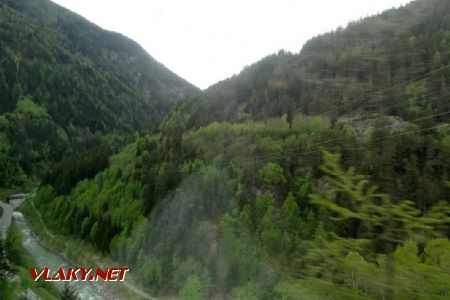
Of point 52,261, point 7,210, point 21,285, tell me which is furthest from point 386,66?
point 7,210

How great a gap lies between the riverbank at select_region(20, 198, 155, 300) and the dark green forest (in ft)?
3.05

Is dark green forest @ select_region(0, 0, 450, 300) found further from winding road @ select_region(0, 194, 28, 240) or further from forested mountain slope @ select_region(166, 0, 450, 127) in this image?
winding road @ select_region(0, 194, 28, 240)

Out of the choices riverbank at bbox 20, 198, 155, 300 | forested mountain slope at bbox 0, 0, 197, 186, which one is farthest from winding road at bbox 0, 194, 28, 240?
forested mountain slope at bbox 0, 0, 197, 186

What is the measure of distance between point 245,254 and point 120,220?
2167 cm

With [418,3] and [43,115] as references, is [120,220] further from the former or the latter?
[43,115]

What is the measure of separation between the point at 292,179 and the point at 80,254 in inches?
996

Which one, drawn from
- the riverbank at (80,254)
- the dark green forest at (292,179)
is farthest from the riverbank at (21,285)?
the dark green forest at (292,179)

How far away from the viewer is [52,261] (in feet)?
157

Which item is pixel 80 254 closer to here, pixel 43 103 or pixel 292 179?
pixel 292 179

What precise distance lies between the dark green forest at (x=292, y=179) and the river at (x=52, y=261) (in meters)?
3.28

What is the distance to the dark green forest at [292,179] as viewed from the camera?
4664 millimetres

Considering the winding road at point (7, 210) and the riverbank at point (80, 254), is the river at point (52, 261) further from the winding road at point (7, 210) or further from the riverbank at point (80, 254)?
the winding road at point (7, 210)

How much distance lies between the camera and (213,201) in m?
43.0

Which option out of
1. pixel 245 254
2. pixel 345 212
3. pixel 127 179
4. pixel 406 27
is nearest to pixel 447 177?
pixel 345 212
